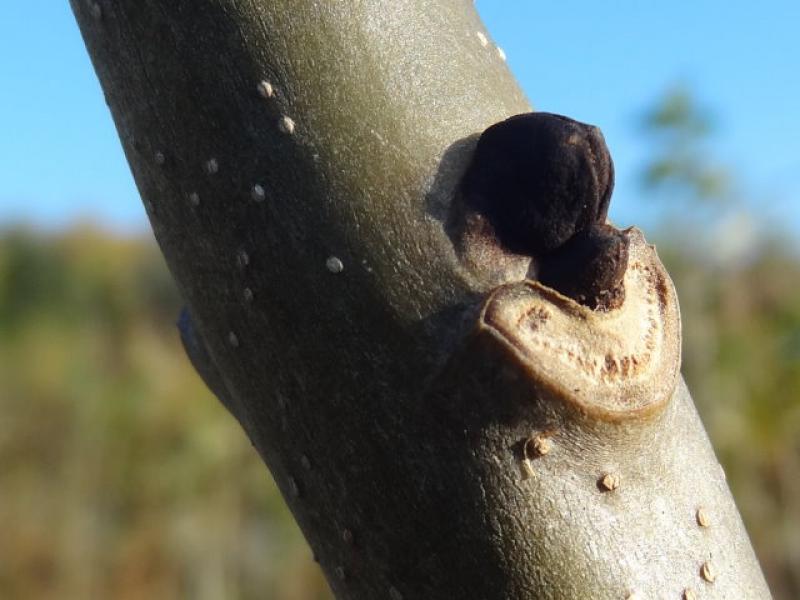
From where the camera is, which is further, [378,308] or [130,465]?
[130,465]

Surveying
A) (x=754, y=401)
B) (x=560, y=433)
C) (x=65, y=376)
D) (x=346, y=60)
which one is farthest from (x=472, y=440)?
(x=65, y=376)

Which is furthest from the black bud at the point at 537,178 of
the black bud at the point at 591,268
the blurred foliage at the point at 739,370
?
the blurred foliage at the point at 739,370

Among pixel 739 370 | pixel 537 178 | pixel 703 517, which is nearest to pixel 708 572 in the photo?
pixel 703 517

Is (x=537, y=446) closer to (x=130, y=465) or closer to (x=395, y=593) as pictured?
(x=395, y=593)

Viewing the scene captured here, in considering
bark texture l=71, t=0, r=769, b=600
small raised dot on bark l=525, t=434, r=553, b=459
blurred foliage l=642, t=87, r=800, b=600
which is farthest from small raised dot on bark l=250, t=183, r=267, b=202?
blurred foliage l=642, t=87, r=800, b=600

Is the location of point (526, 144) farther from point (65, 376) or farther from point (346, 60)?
point (65, 376)

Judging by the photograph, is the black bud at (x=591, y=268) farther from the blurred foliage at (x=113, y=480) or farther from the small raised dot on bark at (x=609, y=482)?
the blurred foliage at (x=113, y=480)
